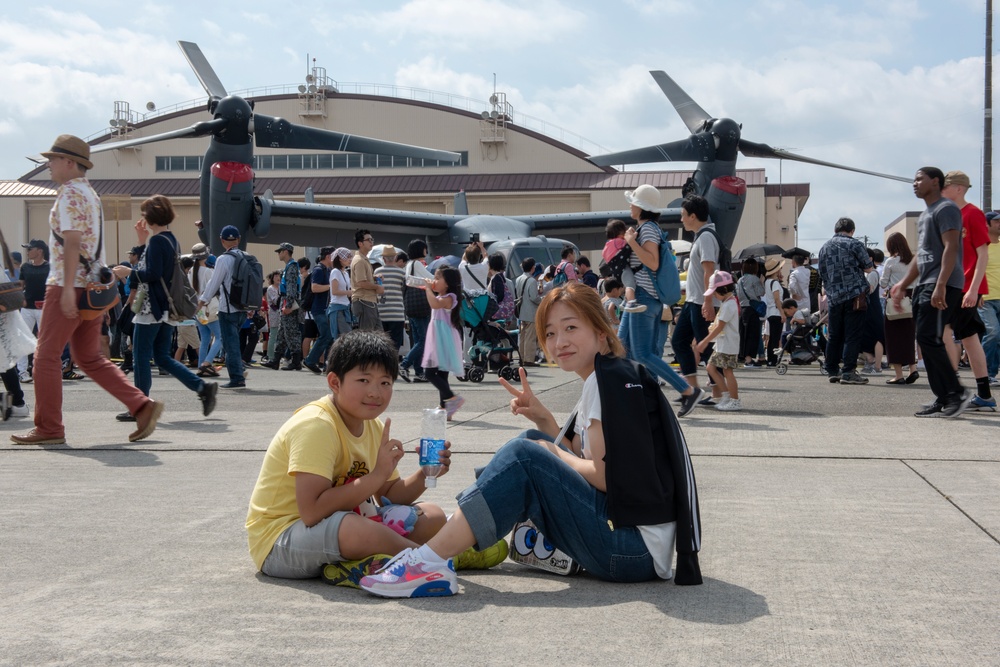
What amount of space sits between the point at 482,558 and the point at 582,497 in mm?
583

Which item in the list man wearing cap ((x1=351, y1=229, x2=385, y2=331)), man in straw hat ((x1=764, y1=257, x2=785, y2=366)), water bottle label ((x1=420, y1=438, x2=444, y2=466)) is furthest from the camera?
man in straw hat ((x1=764, y1=257, x2=785, y2=366))

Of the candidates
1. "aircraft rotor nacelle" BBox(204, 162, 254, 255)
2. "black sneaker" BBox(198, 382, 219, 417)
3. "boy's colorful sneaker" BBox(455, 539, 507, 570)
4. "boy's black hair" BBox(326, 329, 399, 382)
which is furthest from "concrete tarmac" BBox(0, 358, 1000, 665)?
"aircraft rotor nacelle" BBox(204, 162, 254, 255)

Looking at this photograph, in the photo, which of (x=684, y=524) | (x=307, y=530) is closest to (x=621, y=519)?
(x=684, y=524)

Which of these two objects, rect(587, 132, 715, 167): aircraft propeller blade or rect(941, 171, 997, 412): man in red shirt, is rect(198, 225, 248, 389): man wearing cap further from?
rect(587, 132, 715, 167): aircraft propeller blade

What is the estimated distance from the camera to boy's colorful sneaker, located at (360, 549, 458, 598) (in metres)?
3.10

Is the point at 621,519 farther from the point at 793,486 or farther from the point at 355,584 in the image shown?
the point at 793,486

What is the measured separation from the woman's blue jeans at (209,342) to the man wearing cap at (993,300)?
29.7 ft

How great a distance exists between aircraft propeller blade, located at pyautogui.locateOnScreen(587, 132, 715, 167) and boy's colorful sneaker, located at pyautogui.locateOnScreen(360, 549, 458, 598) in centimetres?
2181

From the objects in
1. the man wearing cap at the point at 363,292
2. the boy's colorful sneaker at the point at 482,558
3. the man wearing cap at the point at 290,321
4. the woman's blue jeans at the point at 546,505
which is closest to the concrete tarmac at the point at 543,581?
the boy's colorful sneaker at the point at 482,558

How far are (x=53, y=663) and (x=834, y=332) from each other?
9.73 m

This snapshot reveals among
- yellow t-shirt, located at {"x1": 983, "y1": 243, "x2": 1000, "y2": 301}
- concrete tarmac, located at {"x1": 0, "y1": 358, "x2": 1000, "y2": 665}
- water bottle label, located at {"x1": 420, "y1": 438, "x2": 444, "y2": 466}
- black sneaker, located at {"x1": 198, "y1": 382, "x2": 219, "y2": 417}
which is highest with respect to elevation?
yellow t-shirt, located at {"x1": 983, "y1": 243, "x2": 1000, "y2": 301}

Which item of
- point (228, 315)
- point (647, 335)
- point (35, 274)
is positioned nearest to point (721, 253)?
point (647, 335)

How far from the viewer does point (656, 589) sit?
3227mm

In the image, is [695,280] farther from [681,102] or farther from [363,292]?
[681,102]
